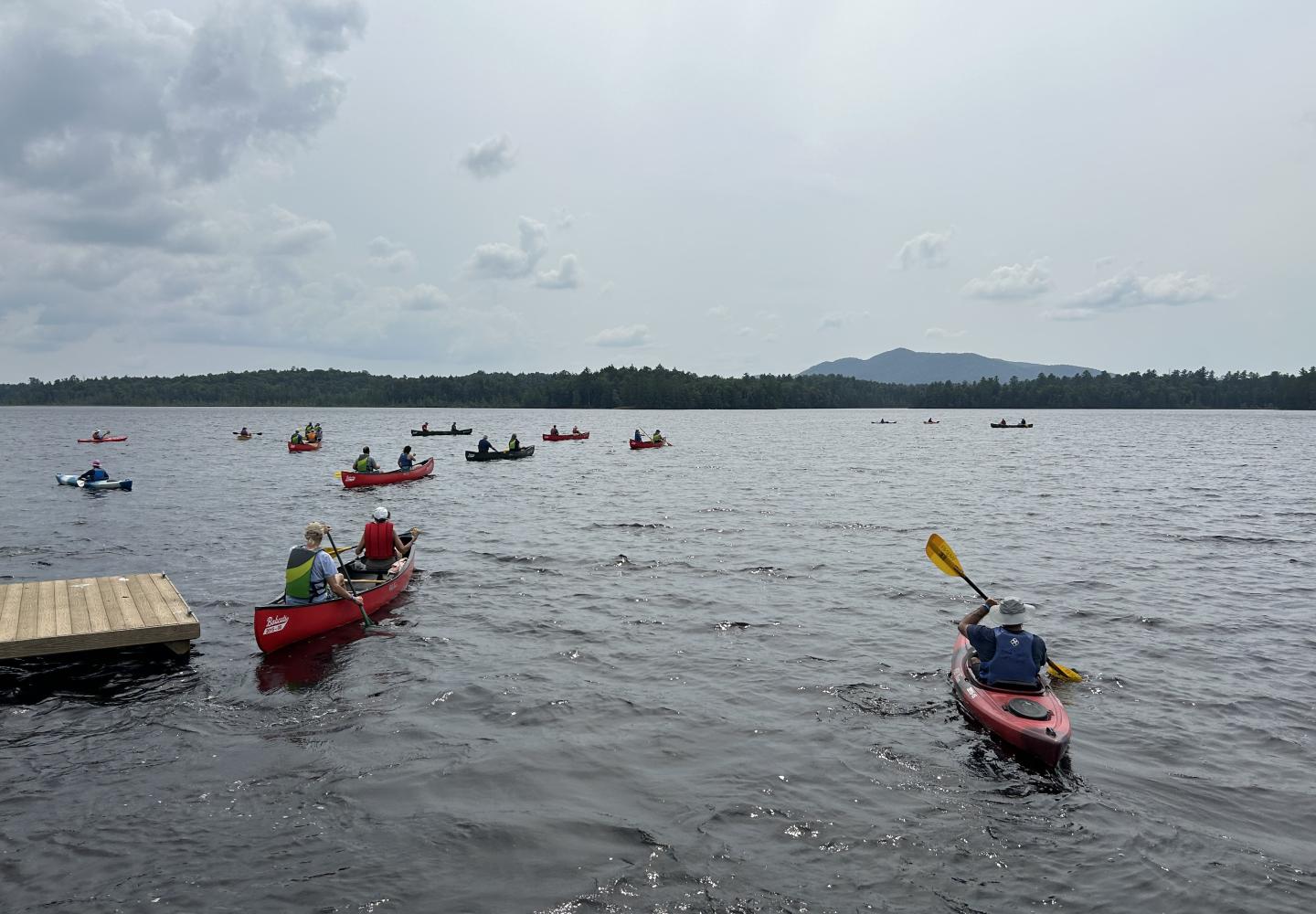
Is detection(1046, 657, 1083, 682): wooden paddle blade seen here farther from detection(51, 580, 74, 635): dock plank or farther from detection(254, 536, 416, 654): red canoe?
detection(51, 580, 74, 635): dock plank

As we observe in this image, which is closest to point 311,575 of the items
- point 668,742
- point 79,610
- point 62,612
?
point 79,610

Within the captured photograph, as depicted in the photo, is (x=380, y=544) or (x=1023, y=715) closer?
(x=1023, y=715)

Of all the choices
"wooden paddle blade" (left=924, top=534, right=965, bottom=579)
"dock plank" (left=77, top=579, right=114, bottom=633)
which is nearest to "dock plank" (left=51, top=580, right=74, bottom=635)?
"dock plank" (left=77, top=579, right=114, bottom=633)

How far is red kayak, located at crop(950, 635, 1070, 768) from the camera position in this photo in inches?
410

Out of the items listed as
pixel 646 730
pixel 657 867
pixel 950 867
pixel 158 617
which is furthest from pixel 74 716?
pixel 950 867

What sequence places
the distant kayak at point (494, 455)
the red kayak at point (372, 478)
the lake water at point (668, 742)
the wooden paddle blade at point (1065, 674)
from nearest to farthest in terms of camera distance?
the lake water at point (668, 742) → the wooden paddle blade at point (1065, 674) → the red kayak at point (372, 478) → the distant kayak at point (494, 455)

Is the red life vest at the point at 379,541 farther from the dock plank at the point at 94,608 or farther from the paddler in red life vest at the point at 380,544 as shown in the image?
the dock plank at the point at 94,608

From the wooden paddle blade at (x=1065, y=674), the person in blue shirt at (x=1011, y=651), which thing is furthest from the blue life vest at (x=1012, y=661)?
the wooden paddle blade at (x=1065, y=674)

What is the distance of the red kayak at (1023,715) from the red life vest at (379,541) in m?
13.2

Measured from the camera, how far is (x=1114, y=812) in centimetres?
953

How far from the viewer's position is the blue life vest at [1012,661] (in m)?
11.6

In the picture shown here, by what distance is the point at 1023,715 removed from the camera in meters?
10.9

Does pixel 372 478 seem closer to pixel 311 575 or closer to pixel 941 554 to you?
pixel 311 575

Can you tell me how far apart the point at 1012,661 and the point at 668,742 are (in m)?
5.04
